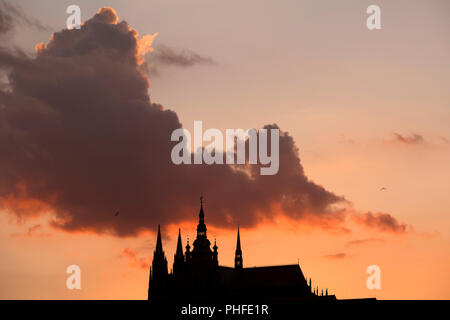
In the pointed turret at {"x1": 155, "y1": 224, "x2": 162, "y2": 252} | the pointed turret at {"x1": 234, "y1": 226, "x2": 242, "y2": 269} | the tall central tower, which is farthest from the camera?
the pointed turret at {"x1": 234, "y1": 226, "x2": 242, "y2": 269}

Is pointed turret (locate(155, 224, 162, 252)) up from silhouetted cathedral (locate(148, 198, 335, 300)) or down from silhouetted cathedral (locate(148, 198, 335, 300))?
up

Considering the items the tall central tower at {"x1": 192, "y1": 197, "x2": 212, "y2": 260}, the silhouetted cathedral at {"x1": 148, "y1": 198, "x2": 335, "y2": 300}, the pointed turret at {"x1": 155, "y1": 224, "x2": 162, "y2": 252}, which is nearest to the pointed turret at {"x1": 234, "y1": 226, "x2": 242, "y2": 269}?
the silhouetted cathedral at {"x1": 148, "y1": 198, "x2": 335, "y2": 300}

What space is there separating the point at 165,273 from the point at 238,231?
20.1m

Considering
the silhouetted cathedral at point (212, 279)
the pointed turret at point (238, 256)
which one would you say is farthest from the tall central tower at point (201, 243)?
the pointed turret at point (238, 256)

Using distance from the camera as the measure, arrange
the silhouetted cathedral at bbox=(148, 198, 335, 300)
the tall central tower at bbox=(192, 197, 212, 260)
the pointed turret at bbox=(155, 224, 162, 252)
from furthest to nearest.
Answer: the pointed turret at bbox=(155, 224, 162, 252) → the tall central tower at bbox=(192, 197, 212, 260) → the silhouetted cathedral at bbox=(148, 198, 335, 300)

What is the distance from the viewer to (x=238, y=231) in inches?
7692

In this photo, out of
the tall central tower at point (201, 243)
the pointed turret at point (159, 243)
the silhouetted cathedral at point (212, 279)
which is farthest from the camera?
the pointed turret at point (159, 243)

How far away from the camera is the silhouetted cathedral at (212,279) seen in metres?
176

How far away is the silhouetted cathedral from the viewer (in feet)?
578

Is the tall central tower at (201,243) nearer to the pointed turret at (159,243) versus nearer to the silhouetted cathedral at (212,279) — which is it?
the silhouetted cathedral at (212,279)

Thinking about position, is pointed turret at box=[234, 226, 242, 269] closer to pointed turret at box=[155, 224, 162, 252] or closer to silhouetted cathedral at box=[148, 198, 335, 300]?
silhouetted cathedral at box=[148, 198, 335, 300]

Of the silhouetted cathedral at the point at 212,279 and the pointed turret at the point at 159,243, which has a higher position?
the pointed turret at the point at 159,243
